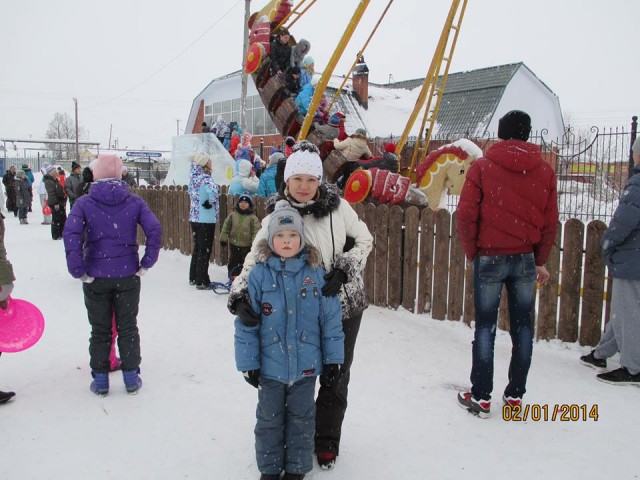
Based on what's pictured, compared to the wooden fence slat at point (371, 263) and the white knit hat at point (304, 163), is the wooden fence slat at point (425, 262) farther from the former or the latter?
the white knit hat at point (304, 163)

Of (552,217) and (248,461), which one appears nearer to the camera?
(248,461)

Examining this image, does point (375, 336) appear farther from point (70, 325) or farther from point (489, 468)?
point (70, 325)

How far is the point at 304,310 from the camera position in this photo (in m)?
2.43

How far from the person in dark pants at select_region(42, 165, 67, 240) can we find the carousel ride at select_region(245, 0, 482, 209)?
18.7ft

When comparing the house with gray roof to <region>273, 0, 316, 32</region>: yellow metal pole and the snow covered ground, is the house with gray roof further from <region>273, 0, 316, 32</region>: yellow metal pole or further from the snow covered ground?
the snow covered ground

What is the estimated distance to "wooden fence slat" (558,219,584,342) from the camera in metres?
4.47

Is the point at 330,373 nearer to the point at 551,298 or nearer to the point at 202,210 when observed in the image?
the point at 551,298

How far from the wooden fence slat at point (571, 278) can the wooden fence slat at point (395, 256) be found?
1.81 meters

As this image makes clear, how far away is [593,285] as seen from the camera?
14.4 ft

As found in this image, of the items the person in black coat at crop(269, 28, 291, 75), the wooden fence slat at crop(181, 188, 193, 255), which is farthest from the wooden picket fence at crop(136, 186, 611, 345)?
the wooden fence slat at crop(181, 188, 193, 255)

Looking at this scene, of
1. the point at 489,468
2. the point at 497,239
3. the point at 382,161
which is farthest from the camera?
the point at 382,161

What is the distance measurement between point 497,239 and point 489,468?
1414 millimetres

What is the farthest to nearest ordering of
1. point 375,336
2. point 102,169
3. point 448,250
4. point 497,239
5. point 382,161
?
point 382,161 → point 448,250 → point 375,336 → point 102,169 → point 497,239

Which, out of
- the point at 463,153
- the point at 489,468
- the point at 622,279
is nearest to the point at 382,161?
the point at 463,153
